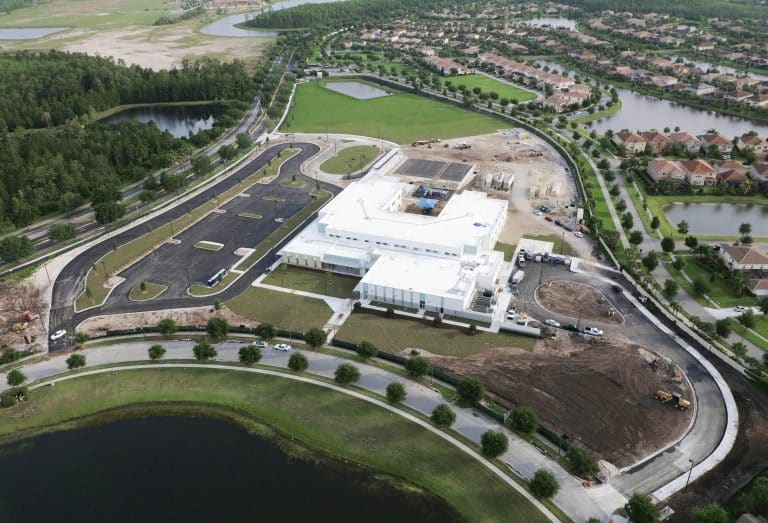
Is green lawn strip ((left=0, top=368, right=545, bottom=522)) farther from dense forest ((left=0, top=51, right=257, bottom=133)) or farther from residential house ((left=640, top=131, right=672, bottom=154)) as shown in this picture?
dense forest ((left=0, top=51, right=257, bottom=133))

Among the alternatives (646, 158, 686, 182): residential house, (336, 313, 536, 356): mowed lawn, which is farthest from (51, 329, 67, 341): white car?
(646, 158, 686, 182): residential house

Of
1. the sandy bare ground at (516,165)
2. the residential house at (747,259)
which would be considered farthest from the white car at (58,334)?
the residential house at (747,259)

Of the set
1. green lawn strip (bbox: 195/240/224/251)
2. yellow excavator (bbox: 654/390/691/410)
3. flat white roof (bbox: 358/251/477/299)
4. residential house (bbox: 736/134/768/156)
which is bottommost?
green lawn strip (bbox: 195/240/224/251)

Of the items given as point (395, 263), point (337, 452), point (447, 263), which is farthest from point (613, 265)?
point (337, 452)

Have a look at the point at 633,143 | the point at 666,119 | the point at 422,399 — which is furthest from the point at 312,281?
the point at 666,119

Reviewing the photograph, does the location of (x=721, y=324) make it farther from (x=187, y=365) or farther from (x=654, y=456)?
(x=187, y=365)

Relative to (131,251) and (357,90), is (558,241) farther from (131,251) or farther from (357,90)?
(357,90)
